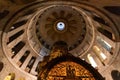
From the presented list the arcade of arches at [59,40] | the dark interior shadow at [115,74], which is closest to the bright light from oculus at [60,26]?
the arcade of arches at [59,40]

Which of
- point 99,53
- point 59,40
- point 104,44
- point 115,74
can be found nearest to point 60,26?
point 99,53

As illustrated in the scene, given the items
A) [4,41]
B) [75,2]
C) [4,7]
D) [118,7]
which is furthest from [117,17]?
[4,41]

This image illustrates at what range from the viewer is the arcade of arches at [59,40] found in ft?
23.8

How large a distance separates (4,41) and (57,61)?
241 inches

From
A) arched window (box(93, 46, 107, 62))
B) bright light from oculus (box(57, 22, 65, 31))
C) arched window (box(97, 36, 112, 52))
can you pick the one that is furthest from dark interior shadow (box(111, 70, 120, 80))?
bright light from oculus (box(57, 22, 65, 31))

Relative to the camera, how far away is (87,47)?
16.3m

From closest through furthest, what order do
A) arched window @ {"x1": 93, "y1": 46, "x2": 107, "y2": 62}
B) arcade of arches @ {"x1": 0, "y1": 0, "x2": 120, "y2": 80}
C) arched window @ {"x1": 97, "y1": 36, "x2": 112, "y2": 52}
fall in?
arcade of arches @ {"x1": 0, "y1": 0, "x2": 120, "y2": 80} → arched window @ {"x1": 97, "y1": 36, "x2": 112, "y2": 52} → arched window @ {"x1": 93, "y1": 46, "x2": 107, "y2": 62}

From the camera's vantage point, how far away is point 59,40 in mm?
13000

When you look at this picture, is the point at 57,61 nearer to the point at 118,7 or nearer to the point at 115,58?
the point at 118,7

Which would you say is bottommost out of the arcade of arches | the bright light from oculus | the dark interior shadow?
the dark interior shadow

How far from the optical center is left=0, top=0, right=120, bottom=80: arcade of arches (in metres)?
7.25

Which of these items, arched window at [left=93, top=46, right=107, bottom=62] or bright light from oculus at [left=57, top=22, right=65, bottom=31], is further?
bright light from oculus at [left=57, top=22, right=65, bottom=31]

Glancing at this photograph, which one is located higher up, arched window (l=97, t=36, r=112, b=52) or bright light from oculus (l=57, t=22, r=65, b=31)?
bright light from oculus (l=57, t=22, r=65, b=31)

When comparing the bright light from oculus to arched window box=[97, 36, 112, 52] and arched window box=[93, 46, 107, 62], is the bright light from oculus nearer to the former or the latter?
arched window box=[93, 46, 107, 62]
